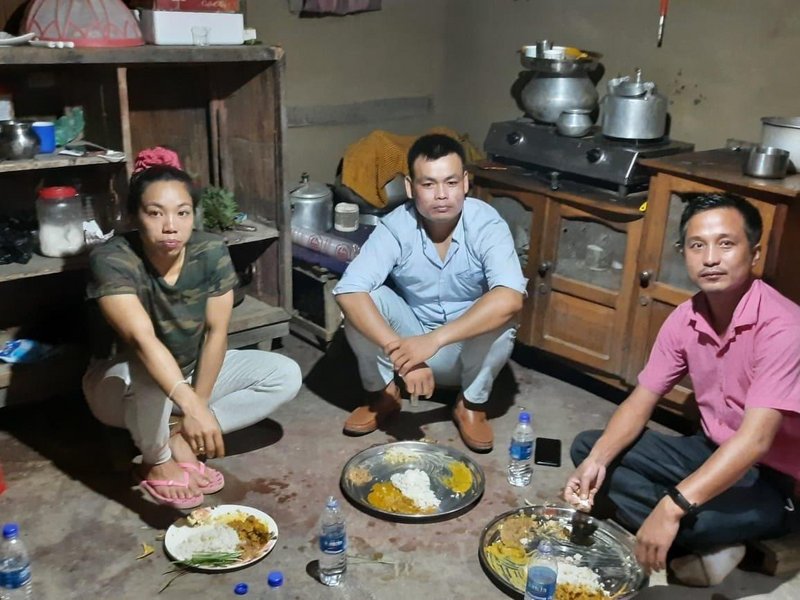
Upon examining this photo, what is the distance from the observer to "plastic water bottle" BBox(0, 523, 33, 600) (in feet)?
6.49

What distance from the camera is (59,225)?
2.88 meters

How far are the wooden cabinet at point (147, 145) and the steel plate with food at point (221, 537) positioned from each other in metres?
0.99

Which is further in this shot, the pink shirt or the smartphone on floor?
the smartphone on floor

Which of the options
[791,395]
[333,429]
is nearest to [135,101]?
[333,429]

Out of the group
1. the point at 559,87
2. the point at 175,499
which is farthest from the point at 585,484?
the point at 559,87

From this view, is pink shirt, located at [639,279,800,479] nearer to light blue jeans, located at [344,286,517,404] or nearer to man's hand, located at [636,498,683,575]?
man's hand, located at [636,498,683,575]

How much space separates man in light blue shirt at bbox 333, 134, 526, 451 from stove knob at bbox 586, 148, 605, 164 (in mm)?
529

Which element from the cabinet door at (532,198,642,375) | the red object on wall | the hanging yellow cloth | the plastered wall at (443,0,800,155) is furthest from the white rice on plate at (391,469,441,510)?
the plastered wall at (443,0,800,155)

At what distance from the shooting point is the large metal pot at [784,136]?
2.70 metres

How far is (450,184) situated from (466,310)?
45 centimetres

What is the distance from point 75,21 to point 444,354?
5.54ft

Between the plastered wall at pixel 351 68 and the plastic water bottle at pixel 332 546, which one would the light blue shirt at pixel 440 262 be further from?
the plastered wall at pixel 351 68

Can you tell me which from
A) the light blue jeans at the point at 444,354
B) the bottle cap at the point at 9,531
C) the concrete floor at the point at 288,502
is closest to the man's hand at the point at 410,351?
the light blue jeans at the point at 444,354

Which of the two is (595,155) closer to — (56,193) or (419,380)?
(419,380)
